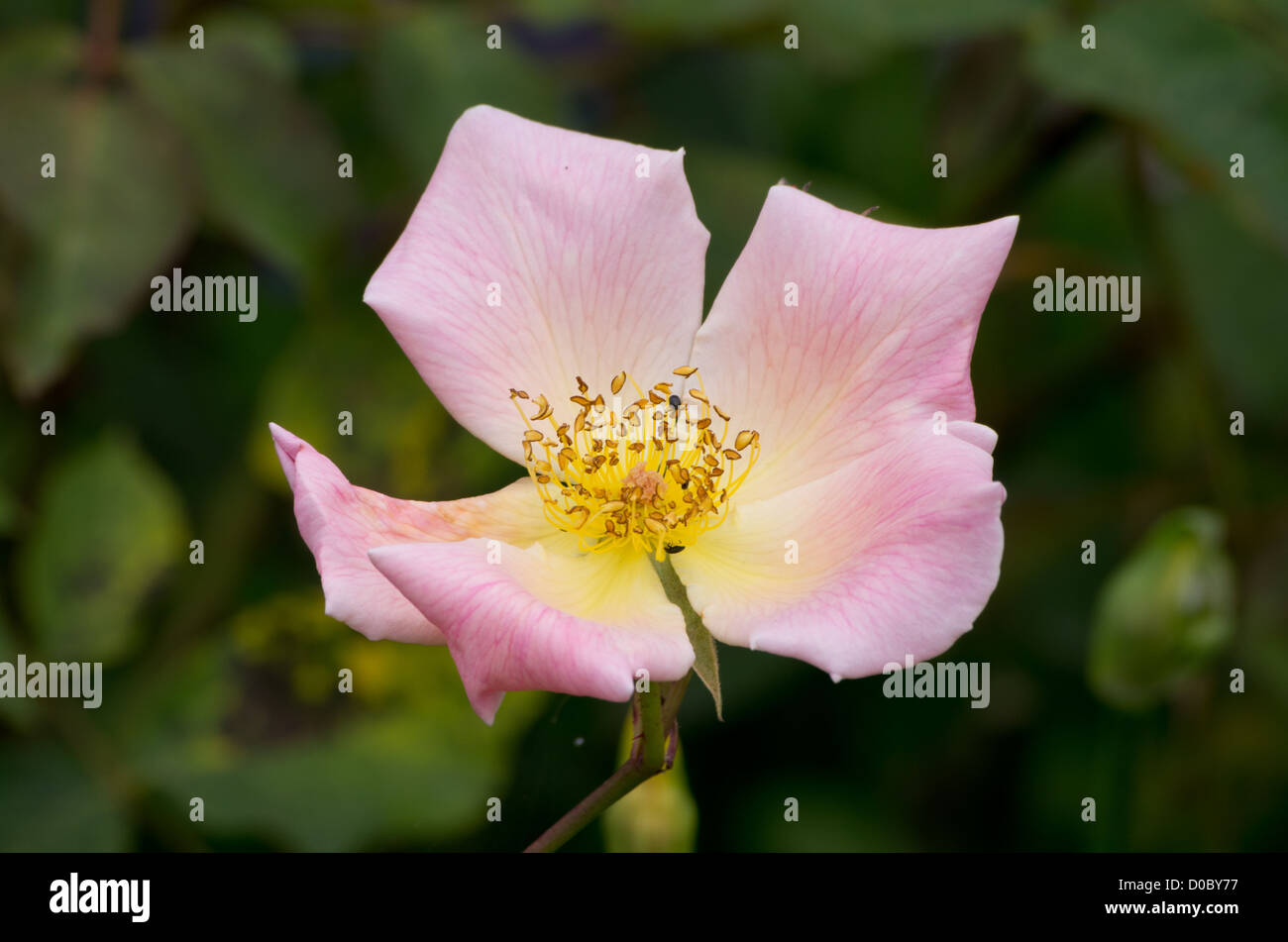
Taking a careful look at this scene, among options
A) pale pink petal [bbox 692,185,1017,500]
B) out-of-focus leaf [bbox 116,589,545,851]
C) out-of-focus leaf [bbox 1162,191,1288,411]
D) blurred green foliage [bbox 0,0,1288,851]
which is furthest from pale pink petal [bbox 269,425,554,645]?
out-of-focus leaf [bbox 1162,191,1288,411]

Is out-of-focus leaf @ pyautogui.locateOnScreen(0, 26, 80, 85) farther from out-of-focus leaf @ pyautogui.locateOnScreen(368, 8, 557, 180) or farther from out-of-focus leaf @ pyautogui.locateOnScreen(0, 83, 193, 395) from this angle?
out-of-focus leaf @ pyautogui.locateOnScreen(368, 8, 557, 180)

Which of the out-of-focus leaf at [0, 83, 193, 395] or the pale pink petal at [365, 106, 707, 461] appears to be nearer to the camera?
the pale pink petal at [365, 106, 707, 461]

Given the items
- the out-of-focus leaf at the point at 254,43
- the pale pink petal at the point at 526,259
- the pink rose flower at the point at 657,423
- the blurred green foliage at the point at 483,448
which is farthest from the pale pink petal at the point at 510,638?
the out-of-focus leaf at the point at 254,43

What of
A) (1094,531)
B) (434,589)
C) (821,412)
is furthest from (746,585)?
(1094,531)

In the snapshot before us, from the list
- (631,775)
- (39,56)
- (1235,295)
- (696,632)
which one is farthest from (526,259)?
(1235,295)

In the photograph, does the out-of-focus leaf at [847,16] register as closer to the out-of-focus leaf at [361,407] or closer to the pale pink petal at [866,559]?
the out-of-focus leaf at [361,407]

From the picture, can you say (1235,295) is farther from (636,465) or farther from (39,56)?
(39,56)

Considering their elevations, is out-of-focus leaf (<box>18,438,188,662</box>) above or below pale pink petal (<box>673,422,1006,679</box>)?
above
